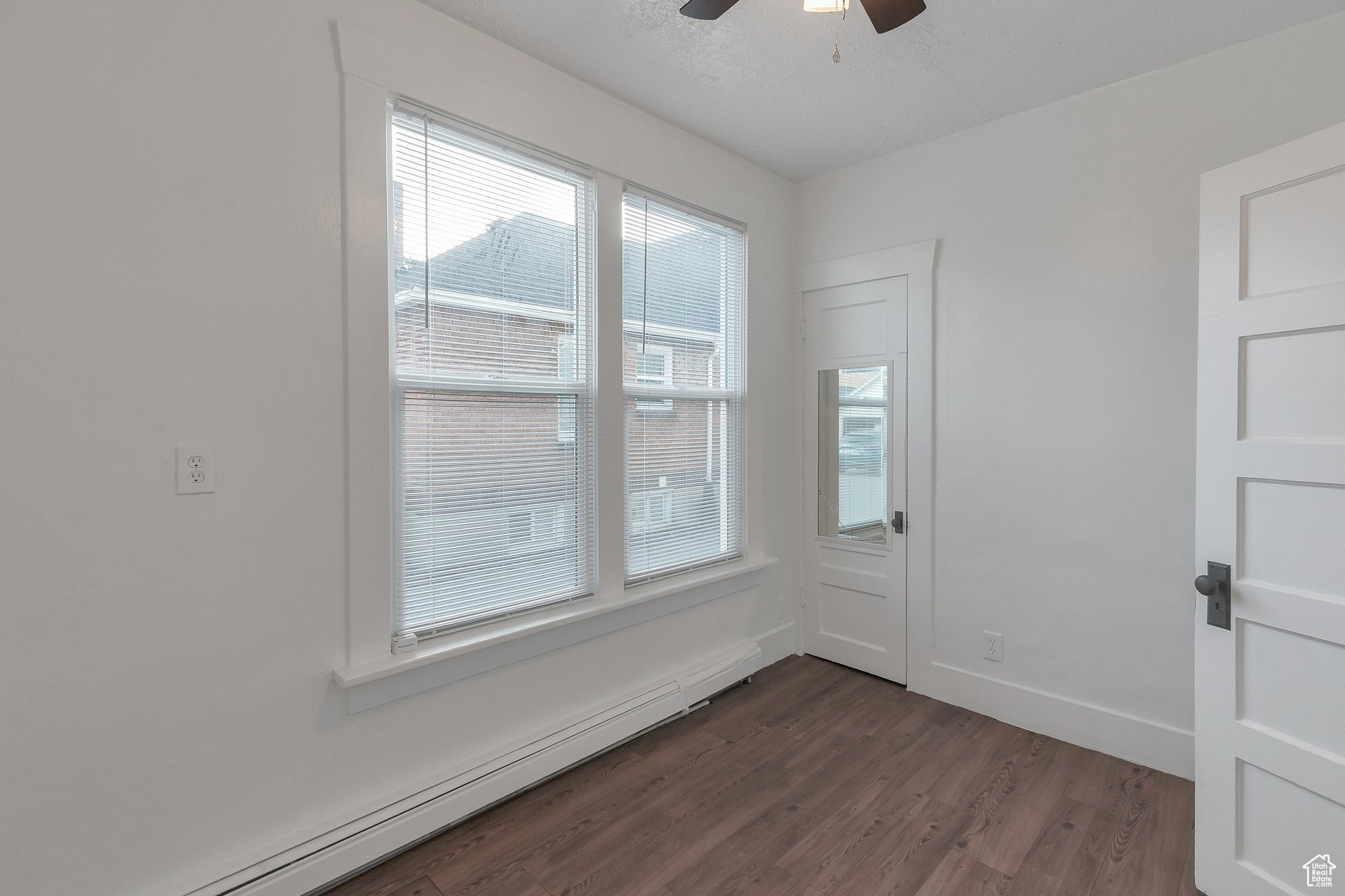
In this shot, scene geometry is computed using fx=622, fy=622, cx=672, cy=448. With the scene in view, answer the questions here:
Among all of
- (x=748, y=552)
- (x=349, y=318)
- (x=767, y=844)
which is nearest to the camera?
(x=349, y=318)

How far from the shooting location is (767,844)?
82.6 inches

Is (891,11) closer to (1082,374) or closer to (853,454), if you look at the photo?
(1082,374)

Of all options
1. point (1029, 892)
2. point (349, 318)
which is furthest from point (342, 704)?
point (1029, 892)

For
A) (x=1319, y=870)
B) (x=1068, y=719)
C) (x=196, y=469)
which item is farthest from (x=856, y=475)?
(x=196, y=469)

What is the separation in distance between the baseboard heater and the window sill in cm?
33

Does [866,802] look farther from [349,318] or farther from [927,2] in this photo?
[927,2]

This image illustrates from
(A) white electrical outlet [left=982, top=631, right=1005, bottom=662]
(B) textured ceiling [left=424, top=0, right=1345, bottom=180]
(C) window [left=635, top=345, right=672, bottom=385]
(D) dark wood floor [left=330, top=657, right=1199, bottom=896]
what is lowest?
(D) dark wood floor [left=330, top=657, right=1199, bottom=896]

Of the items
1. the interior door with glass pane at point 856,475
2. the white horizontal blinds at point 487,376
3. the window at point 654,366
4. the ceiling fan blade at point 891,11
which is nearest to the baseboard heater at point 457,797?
the white horizontal blinds at point 487,376

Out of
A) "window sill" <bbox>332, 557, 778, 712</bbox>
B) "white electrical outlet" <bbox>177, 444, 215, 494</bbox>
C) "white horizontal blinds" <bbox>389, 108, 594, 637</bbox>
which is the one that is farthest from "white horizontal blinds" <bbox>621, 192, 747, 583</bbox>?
"white electrical outlet" <bbox>177, 444, 215, 494</bbox>

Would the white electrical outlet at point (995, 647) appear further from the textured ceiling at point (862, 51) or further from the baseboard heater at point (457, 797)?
the textured ceiling at point (862, 51)

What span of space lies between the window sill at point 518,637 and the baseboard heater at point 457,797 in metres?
0.33

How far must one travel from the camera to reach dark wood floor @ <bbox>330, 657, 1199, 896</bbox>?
1.92 metres

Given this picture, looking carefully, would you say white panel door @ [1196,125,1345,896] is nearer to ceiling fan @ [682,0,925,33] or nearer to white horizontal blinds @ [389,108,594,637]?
ceiling fan @ [682,0,925,33]

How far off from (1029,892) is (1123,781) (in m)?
0.90
